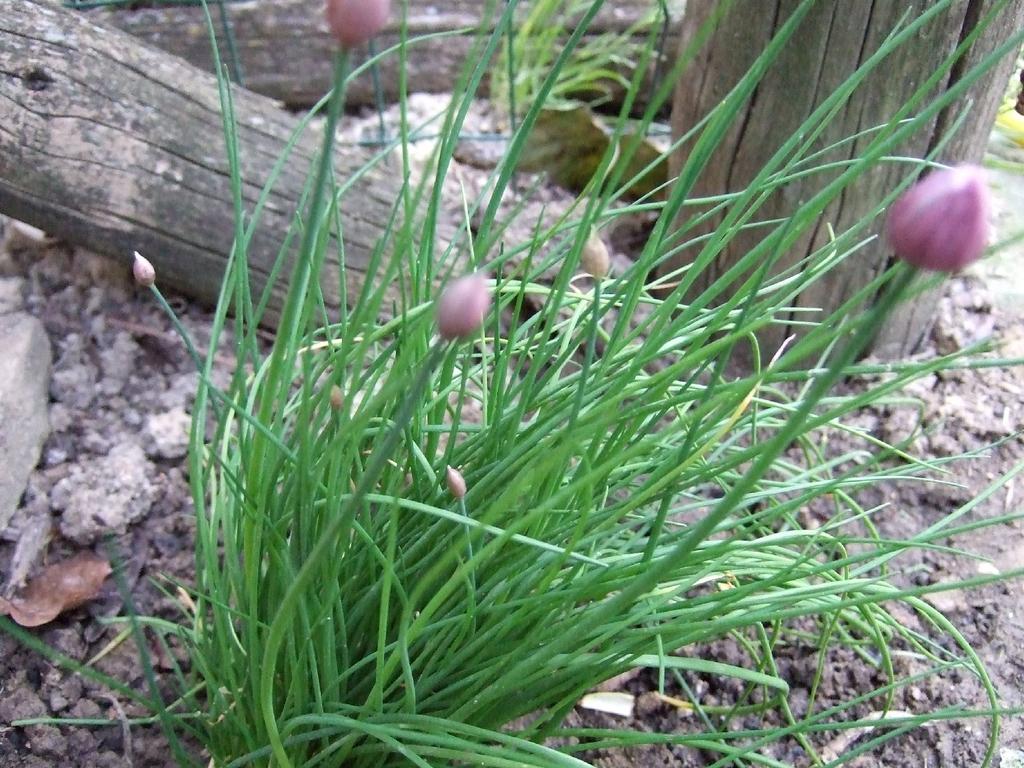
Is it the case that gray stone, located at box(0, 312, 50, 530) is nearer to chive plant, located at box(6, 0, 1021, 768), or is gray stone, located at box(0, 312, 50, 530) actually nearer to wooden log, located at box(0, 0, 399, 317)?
wooden log, located at box(0, 0, 399, 317)

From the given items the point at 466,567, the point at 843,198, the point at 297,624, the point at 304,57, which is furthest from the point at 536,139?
the point at 466,567

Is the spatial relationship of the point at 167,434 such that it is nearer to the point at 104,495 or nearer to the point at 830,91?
the point at 104,495

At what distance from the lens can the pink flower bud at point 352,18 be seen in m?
0.36

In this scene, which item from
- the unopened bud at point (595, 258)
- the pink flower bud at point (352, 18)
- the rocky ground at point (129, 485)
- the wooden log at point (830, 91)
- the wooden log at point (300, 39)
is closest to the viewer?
the pink flower bud at point (352, 18)

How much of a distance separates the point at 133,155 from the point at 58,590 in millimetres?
625

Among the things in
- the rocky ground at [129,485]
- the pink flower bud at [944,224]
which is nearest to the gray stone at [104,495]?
the rocky ground at [129,485]

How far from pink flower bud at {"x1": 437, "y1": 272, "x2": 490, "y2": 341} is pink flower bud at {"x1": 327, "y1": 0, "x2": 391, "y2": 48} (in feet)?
0.37

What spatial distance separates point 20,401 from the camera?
120cm

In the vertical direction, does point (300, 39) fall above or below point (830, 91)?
below

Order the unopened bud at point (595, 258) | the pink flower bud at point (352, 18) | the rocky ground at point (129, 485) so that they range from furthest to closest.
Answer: the rocky ground at point (129, 485) → the unopened bud at point (595, 258) → the pink flower bud at point (352, 18)

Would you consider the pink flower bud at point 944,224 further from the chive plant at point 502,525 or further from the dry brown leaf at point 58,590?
the dry brown leaf at point 58,590

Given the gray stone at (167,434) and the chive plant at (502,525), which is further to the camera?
the gray stone at (167,434)

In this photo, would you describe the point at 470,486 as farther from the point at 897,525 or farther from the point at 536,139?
the point at 536,139

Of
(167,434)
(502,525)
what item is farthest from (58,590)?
(502,525)
